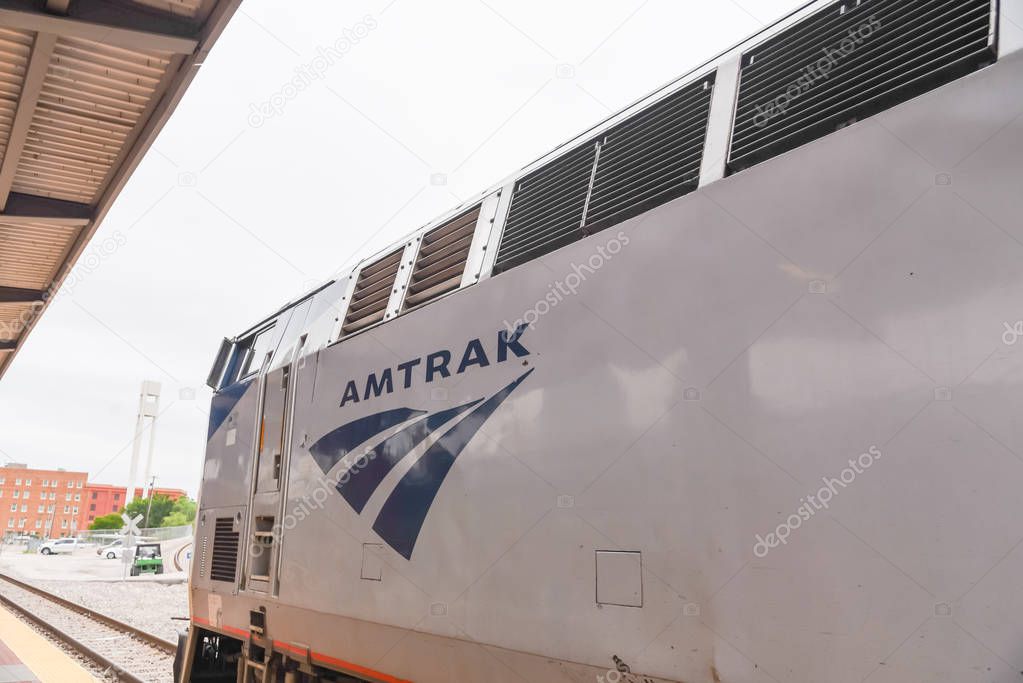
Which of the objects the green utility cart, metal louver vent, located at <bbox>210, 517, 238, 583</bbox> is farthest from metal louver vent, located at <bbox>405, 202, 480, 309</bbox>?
the green utility cart

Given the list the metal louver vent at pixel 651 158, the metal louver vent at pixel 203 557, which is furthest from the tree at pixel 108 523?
the metal louver vent at pixel 651 158

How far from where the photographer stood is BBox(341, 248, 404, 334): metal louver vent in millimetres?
4805

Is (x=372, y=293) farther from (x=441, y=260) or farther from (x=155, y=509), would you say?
(x=155, y=509)

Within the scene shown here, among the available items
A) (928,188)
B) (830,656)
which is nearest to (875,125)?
(928,188)

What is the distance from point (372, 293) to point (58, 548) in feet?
197

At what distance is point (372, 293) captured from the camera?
5016mm

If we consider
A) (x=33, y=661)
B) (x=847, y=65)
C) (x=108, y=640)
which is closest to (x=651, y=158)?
(x=847, y=65)

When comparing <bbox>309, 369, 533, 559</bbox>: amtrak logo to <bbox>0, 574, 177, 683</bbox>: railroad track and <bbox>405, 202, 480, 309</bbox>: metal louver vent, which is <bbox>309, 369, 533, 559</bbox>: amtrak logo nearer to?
<bbox>405, 202, 480, 309</bbox>: metal louver vent

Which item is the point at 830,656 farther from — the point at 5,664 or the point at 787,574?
the point at 5,664

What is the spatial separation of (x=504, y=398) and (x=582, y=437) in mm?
556

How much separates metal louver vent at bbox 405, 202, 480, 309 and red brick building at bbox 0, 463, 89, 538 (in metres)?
109

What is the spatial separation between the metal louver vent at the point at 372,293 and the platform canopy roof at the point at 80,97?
5.95 feet

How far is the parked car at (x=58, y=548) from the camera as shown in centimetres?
5203

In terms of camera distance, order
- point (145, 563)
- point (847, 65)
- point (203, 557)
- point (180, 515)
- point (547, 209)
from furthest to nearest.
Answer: point (180, 515), point (145, 563), point (203, 557), point (547, 209), point (847, 65)
